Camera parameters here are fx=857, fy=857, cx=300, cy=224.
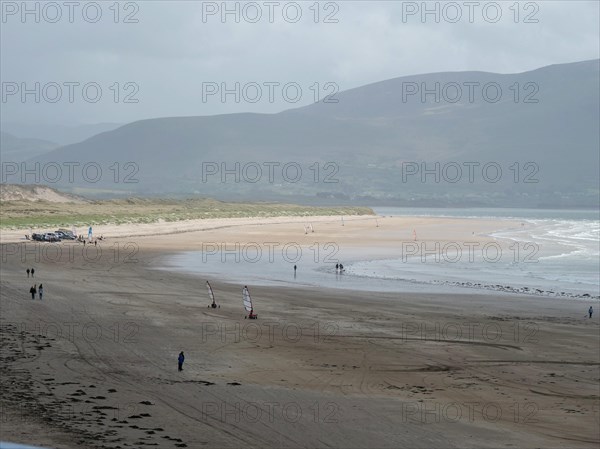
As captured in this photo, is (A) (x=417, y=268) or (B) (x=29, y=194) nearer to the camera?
(A) (x=417, y=268)

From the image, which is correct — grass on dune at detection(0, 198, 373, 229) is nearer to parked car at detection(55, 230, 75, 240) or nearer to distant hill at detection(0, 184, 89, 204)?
distant hill at detection(0, 184, 89, 204)

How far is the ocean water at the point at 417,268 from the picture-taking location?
4059 cm

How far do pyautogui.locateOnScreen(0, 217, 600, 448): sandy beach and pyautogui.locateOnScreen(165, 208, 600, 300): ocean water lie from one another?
3.83m

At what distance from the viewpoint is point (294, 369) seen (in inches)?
813

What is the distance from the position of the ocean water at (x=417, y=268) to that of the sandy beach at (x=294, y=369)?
12.6 ft

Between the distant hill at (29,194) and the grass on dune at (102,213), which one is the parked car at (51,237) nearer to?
the grass on dune at (102,213)

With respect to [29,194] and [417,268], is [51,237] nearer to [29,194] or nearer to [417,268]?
[417,268]

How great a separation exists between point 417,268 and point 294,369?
30524mm

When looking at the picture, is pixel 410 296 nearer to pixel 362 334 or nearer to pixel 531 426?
pixel 362 334

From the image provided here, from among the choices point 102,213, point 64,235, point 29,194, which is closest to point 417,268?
point 64,235

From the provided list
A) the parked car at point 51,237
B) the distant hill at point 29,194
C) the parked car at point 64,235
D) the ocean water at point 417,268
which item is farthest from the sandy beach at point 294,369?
the distant hill at point 29,194

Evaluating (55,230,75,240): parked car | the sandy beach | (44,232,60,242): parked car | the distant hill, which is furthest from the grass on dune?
the sandy beach

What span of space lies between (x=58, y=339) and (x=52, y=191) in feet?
374

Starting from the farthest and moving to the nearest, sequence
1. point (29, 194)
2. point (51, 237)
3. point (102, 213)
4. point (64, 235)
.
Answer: point (29, 194)
point (102, 213)
point (64, 235)
point (51, 237)
